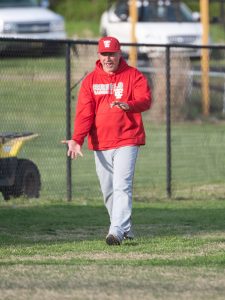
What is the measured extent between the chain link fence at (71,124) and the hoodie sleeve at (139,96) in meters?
3.46

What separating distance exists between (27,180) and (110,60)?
4299 millimetres

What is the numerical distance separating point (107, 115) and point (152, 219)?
103 inches

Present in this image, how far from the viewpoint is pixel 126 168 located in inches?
422

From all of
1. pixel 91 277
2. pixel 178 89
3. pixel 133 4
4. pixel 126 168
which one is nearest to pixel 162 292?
pixel 91 277

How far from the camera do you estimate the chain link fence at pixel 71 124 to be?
606 inches

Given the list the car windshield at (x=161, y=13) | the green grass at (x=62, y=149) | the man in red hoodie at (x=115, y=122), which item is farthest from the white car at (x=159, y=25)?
the man in red hoodie at (x=115, y=122)

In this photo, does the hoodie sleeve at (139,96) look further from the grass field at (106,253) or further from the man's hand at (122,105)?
the grass field at (106,253)

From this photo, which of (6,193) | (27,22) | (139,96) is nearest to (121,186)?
(139,96)

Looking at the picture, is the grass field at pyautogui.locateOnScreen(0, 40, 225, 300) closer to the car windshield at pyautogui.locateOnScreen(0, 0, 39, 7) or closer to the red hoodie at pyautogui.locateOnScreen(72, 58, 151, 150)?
the red hoodie at pyautogui.locateOnScreen(72, 58, 151, 150)

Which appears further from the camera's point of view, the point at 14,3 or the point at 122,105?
the point at 14,3

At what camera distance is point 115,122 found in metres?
10.8

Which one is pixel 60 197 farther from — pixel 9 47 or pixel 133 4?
pixel 133 4

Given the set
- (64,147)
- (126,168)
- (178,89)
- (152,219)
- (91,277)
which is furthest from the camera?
(178,89)

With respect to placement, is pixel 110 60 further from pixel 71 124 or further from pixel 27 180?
pixel 71 124
